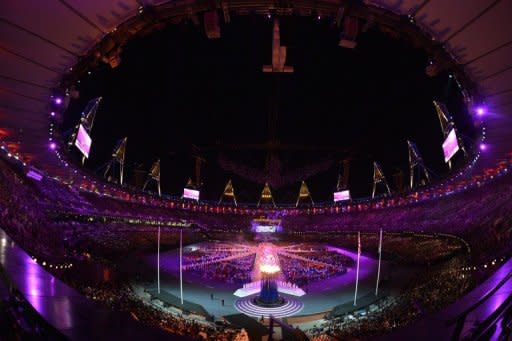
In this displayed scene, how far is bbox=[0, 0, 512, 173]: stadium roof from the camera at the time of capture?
591cm

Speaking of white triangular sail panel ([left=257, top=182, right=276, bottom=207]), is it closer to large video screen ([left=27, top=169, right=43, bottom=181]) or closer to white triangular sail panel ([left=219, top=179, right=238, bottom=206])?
white triangular sail panel ([left=219, top=179, right=238, bottom=206])

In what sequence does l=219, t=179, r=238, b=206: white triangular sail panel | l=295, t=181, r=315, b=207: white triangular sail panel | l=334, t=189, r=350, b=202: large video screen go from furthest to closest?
l=295, t=181, r=315, b=207: white triangular sail panel → l=219, t=179, r=238, b=206: white triangular sail panel → l=334, t=189, r=350, b=202: large video screen

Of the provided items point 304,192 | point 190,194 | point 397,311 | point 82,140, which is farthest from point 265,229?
point 82,140

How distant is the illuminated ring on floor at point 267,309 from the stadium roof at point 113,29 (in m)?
13.3

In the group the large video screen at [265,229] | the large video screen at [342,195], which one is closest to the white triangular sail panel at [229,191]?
the large video screen at [265,229]

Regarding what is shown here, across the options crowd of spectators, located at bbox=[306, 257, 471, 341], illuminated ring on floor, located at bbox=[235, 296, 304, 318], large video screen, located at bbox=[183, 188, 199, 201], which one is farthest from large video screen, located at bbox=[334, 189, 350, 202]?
crowd of spectators, located at bbox=[306, 257, 471, 341]

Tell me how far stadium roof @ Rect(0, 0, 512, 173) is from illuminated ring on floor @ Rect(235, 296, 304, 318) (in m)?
13.3

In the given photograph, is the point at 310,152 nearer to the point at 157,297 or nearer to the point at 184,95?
the point at 184,95

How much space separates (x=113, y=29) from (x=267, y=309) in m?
15.7

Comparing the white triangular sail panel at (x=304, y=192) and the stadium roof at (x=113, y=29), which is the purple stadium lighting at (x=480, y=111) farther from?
the white triangular sail panel at (x=304, y=192)

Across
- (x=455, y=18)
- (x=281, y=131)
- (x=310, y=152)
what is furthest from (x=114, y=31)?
(x=310, y=152)

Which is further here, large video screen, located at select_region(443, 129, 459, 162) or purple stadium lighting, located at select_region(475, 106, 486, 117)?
large video screen, located at select_region(443, 129, 459, 162)

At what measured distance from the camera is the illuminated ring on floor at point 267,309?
59.8 feet

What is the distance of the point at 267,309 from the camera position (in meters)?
18.9
